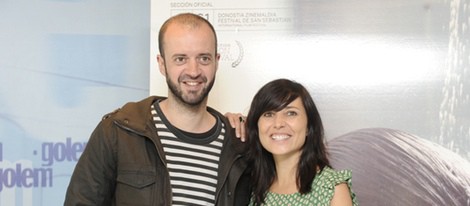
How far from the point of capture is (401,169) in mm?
2129

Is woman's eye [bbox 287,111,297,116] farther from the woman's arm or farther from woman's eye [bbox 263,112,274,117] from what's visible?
the woman's arm

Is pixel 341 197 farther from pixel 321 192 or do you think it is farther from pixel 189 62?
pixel 189 62

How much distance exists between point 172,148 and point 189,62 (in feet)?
0.98

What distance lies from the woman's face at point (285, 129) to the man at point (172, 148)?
172 mm

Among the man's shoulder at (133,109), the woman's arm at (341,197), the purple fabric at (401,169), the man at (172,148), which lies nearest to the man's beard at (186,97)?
the man at (172,148)

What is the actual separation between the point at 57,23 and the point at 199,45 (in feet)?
3.00

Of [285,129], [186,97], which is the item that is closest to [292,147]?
[285,129]

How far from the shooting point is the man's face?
66.1 inches

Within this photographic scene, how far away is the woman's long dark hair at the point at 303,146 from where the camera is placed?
1.62 m

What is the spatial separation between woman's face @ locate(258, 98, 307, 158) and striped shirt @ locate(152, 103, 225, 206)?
8.4 inches

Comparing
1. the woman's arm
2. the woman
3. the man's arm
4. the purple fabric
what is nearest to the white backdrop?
the purple fabric

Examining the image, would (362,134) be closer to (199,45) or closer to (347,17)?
(347,17)

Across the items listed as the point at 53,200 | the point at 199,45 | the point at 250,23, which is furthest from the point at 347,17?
the point at 53,200

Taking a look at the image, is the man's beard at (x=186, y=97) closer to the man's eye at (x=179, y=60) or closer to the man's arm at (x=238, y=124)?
the man's eye at (x=179, y=60)
